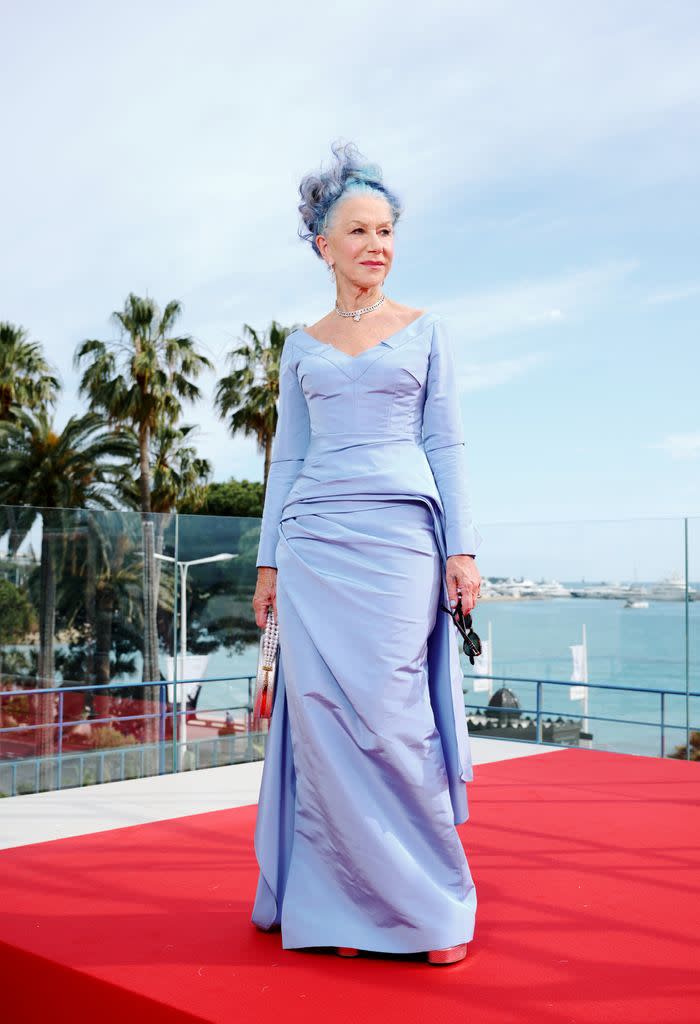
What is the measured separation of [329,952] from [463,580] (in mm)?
807

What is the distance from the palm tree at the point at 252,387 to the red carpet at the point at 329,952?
17.3 m

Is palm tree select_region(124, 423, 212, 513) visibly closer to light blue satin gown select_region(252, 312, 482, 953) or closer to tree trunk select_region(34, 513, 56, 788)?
tree trunk select_region(34, 513, 56, 788)

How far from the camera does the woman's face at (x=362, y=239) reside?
2.23m

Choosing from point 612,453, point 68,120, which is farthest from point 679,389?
point 68,120

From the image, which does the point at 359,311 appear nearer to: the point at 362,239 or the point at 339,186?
the point at 362,239

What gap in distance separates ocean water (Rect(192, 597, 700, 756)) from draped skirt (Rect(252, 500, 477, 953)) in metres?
3.59

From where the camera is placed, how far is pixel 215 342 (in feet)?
66.6

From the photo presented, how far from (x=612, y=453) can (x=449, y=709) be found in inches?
1610

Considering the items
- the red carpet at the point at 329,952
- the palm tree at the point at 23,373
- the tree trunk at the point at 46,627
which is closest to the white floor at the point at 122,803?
the red carpet at the point at 329,952

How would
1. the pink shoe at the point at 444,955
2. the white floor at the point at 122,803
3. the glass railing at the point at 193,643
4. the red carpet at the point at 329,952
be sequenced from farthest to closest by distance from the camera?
the glass railing at the point at 193,643 → the white floor at the point at 122,803 → the pink shoe at the point at 444,955 → the red carpet at the point at 329,952

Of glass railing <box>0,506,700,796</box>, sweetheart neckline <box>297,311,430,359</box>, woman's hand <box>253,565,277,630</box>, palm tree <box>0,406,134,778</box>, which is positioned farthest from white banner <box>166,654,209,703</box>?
palm tree <box>0,406,134,778</box>

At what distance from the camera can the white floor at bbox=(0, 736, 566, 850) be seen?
358 centimetres

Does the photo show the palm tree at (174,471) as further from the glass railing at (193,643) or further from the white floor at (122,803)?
the white floor at (122,803)

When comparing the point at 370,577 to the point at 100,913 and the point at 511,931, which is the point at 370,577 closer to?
the point at 511,931
